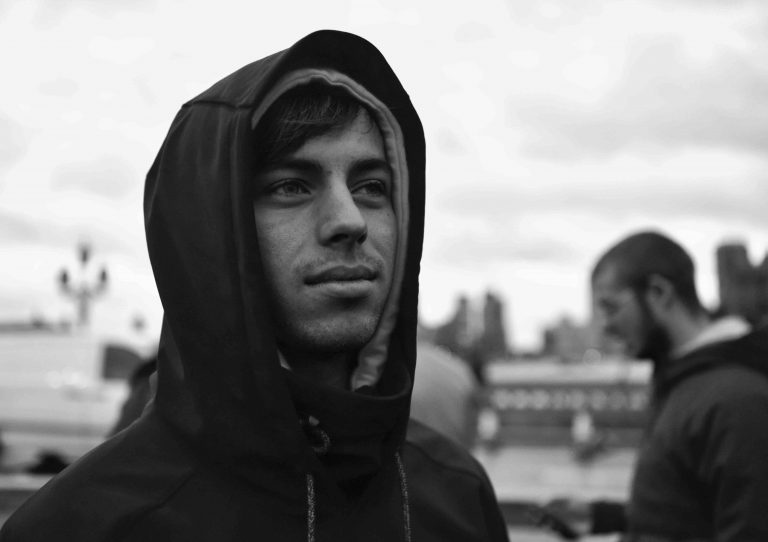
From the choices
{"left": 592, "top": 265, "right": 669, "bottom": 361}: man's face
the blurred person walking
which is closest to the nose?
the blurred person walking

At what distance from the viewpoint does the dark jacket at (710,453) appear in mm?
2748

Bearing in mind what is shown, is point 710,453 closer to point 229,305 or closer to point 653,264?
point 653,264

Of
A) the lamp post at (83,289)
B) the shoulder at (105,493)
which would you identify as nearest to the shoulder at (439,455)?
the shoulder at (105,493)

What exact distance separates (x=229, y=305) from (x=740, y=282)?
585 inches

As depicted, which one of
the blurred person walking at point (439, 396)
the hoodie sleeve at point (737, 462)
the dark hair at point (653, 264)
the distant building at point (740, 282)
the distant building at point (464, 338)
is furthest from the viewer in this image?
the distant building at point (464, 338)

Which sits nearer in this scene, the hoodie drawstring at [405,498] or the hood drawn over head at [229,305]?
the hood drawn over head at [229,305]

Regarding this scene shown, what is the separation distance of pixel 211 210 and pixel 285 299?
8.6 inches

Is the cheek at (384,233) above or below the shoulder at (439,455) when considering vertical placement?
above

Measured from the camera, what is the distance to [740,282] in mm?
14672

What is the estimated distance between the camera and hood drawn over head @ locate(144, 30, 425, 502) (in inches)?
56.8

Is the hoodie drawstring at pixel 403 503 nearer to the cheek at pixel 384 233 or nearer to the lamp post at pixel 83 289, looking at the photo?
the cheek at pixel 384 233

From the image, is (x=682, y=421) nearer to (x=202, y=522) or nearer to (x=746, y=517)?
(x=746, y=517)

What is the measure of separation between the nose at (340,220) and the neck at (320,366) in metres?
0.24

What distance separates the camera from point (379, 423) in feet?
5.09
